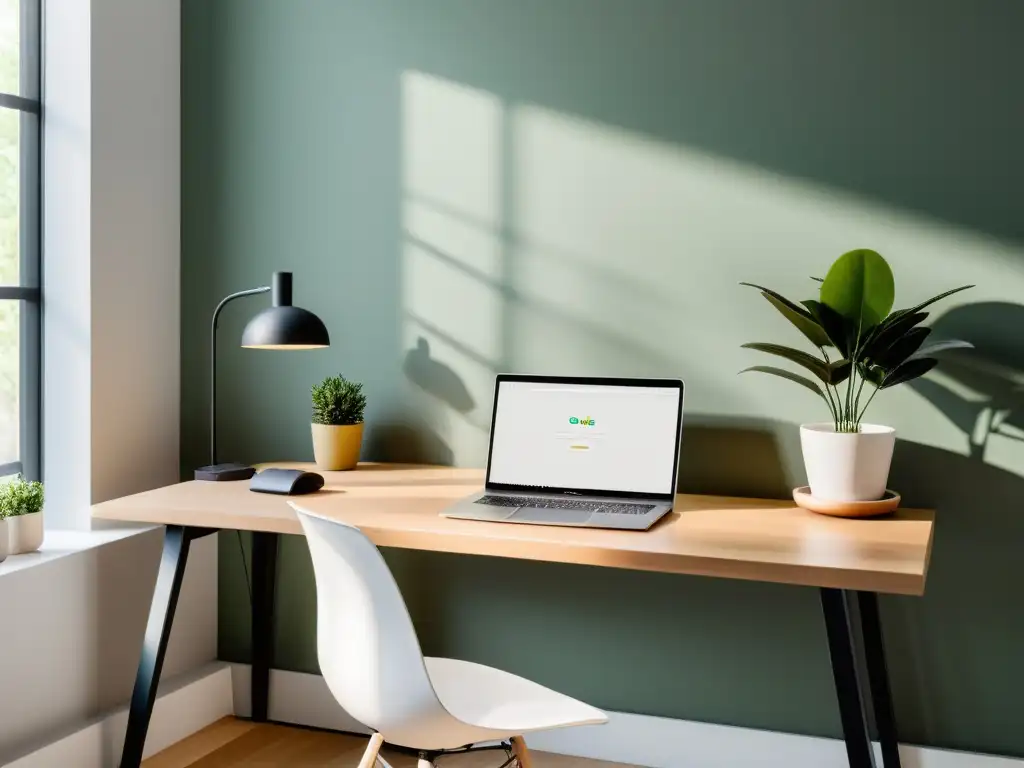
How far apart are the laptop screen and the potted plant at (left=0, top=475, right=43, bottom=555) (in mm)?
1080

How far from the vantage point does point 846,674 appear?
6.13 feet

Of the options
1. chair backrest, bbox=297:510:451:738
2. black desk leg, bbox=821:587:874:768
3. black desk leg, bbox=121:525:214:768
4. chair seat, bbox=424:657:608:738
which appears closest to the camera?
chair backrest, bbox=297:510:451:738

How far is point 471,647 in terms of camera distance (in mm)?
2760

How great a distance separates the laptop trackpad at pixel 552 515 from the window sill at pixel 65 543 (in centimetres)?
113

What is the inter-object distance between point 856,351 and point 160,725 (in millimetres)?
2011

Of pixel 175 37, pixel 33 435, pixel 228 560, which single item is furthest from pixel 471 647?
pixel 175 37

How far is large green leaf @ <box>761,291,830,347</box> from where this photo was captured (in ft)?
6.92

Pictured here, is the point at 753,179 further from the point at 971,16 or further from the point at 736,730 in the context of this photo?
the point at 736,730

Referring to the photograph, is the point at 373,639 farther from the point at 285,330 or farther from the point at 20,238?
the point at 20,238

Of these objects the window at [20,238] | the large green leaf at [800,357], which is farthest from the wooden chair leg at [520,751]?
the window at [20,238]

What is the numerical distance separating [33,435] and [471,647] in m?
1.29

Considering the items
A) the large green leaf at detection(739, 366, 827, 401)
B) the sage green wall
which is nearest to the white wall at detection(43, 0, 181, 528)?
the sage green wall

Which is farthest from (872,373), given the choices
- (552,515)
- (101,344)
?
(101,344)

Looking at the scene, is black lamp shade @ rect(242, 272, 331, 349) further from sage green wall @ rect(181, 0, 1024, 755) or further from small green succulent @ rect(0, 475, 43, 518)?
small green succulent @ rect(0, 475, 43, 518)
